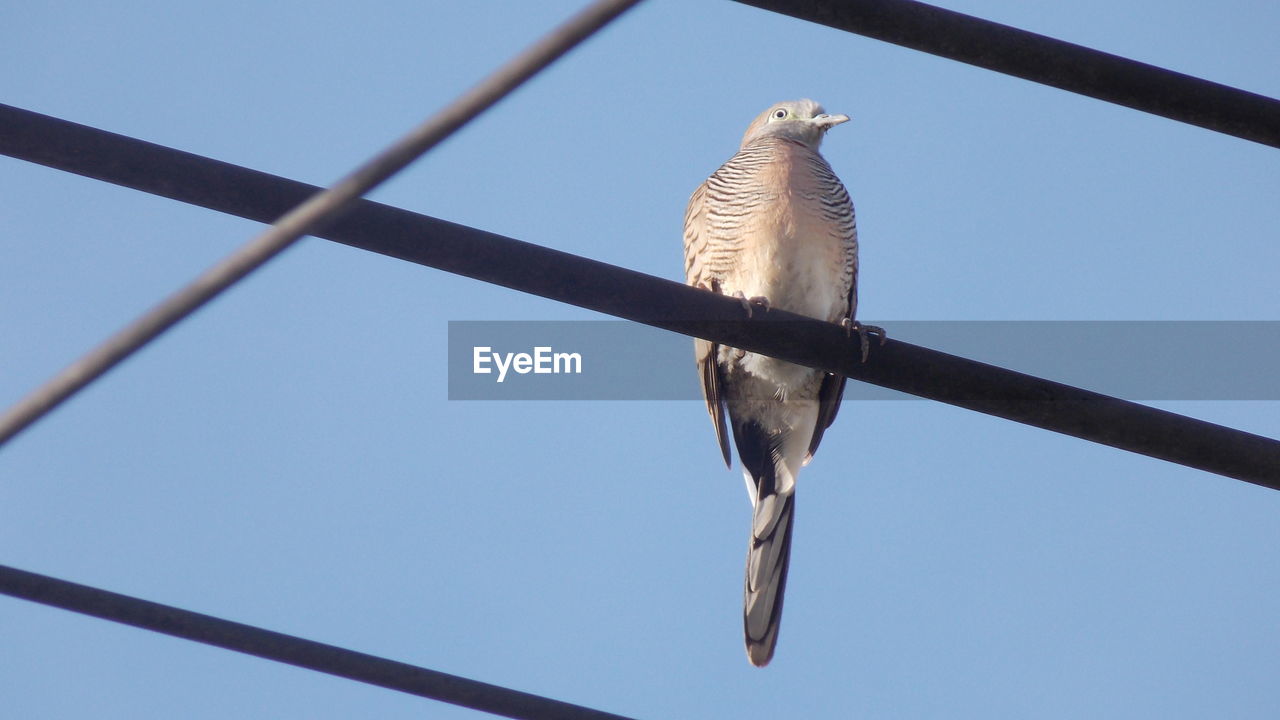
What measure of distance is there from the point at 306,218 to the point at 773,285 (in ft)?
15.3

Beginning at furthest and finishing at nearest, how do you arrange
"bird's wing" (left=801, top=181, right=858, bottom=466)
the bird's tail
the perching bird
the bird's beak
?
the bird's beak < "bird's wing" (left=801, top=181, right=858, bottom=466) < the perching bird < the bird's tail

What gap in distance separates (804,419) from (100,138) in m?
4.66

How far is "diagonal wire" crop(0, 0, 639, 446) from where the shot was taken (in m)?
2.12

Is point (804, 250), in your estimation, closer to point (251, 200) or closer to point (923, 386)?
point (923, 386)

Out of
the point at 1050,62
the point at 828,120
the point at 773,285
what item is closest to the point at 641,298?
the point at 1050,62

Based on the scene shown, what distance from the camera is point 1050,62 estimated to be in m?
3.12

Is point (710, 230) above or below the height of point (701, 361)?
above

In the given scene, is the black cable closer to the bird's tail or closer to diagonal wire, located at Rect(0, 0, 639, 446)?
diagonal wire, located at Rect(0, 0, 639, 446)

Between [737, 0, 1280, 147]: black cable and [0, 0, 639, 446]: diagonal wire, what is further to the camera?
[737, 0, 1280, 147]: black cable

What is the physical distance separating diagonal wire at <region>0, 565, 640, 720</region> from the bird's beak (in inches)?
207

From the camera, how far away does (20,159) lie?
2812 millimetres

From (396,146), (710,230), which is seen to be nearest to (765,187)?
(710,230)

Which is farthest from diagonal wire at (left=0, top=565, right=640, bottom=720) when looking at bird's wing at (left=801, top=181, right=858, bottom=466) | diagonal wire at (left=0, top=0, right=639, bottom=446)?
bird's wing at (left=801, top=181, right=858, bottom=466)

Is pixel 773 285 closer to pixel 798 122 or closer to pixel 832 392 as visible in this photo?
pixel 832 392
